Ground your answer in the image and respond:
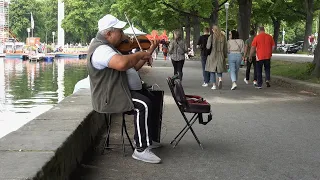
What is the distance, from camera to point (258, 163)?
6047mm

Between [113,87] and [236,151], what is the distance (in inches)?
78.5

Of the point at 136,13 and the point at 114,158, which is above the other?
the point at 136,13

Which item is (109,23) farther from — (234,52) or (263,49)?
(263,49)

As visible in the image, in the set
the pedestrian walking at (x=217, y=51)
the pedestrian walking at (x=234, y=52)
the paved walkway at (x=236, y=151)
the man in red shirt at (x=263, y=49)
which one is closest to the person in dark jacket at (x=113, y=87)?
the paved walkway at (x=236, y=151)

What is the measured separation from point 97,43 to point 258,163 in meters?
2.38

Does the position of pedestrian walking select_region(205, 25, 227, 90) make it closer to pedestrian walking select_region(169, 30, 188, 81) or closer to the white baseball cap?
pedestrian walking select_region(169, 30, 188, 81)

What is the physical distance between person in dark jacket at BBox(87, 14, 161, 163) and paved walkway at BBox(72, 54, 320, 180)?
353mm

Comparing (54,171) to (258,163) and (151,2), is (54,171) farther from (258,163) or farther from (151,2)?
(151,2)

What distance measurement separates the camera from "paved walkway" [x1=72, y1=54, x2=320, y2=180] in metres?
5.58

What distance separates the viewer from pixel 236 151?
6.71 meters

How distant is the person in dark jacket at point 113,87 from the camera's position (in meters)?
5.75

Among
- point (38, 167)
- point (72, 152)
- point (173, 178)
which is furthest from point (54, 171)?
point (173, 178)

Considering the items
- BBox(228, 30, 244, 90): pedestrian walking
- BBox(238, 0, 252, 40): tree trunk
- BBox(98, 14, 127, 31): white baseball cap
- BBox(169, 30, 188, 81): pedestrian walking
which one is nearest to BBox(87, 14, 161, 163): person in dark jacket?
BBox(98, 14, 127, 31): white baseball cap

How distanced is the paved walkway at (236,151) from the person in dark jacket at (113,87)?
35 centimetres
